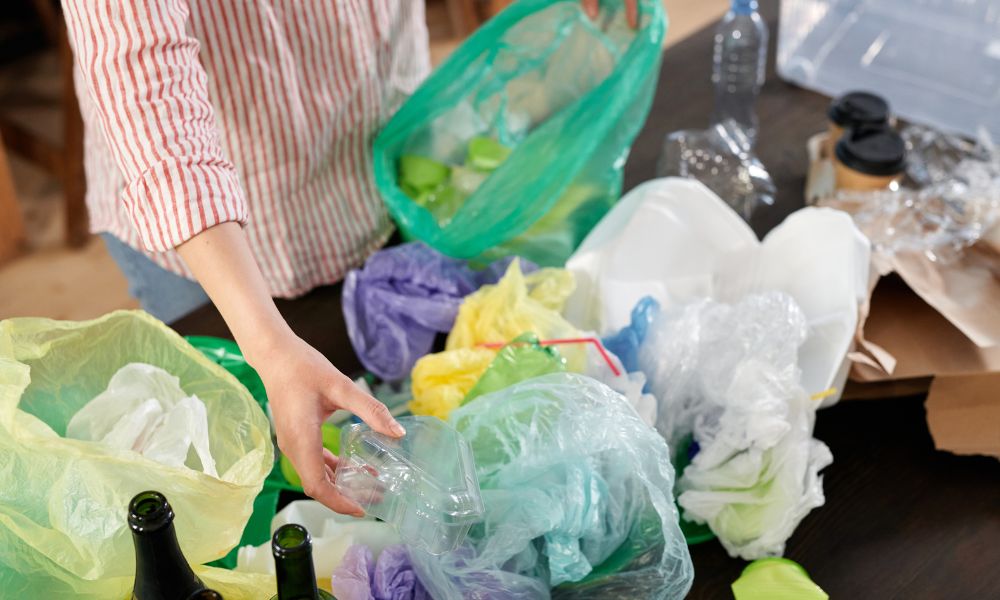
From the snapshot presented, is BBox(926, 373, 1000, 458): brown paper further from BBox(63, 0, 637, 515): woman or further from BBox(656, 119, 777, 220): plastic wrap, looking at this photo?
BBox(63, 0, 637, 515): woman

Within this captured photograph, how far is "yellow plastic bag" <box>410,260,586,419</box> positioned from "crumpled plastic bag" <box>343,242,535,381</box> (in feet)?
0.09

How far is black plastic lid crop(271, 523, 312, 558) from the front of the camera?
62cm

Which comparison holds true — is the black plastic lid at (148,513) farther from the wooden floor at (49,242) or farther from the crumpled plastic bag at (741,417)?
the wooden floor at (49,242)

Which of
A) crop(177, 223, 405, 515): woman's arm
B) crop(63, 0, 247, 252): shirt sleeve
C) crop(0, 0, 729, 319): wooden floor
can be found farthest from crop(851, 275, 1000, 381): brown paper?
crop(0, 0, 729, 319): wooden floor

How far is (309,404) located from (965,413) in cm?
63

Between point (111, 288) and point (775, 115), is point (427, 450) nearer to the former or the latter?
point (775, 115)

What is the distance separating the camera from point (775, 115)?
1446 millimetres

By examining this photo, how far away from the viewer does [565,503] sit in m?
0.79

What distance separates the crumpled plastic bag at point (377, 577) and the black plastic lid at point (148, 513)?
0.59 feet

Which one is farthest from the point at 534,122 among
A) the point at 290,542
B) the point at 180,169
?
the point at 290,542

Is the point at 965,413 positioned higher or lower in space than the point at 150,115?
lower

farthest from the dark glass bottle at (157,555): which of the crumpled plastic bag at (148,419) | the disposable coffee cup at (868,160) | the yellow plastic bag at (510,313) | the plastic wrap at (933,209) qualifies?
the disposable coffee cup at (868,160)

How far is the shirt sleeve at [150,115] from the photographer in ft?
2.74

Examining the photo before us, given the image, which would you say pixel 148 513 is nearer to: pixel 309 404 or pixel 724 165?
pixel 309 404
